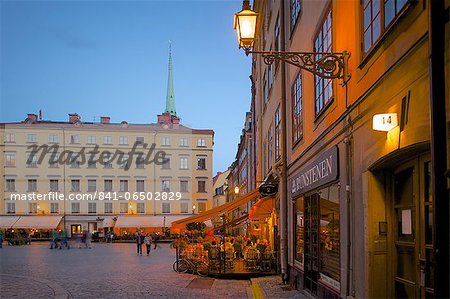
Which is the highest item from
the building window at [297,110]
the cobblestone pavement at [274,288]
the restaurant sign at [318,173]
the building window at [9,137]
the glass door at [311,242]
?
the building window at [9,137]

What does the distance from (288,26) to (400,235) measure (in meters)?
9.76

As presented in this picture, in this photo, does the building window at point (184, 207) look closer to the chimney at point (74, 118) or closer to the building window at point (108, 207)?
the building window at point (108, 207)

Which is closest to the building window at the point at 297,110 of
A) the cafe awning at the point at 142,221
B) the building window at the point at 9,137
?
the cafe awning at the point at 142,221

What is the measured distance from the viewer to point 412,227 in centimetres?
633

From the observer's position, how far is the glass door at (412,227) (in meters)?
5.73

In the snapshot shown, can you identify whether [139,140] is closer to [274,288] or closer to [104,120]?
[104,120]

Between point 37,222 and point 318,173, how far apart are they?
189 feet

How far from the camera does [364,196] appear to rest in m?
7.46

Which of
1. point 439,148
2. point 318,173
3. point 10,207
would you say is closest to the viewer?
point 439,148

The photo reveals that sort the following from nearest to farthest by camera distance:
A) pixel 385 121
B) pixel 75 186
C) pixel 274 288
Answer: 1. pixel 385 121
2. pixel 274 288
3. pixel 75 186

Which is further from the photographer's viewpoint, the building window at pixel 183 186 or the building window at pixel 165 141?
the building window at pixel 183 186

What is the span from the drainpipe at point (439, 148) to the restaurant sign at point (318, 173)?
4573 mm

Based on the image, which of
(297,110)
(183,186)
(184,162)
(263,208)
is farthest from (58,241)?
(297,110)

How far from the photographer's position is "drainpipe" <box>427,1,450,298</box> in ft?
13.8
